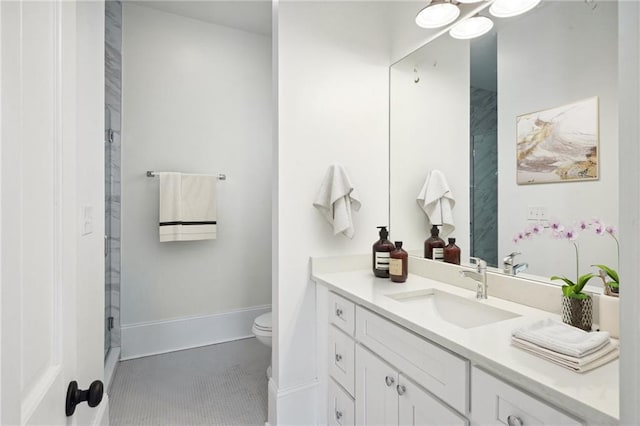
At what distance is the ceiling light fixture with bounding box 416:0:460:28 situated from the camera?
156 centimetres

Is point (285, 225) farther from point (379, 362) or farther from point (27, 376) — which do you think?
point (27, 376)

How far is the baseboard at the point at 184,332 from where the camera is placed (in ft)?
8.36

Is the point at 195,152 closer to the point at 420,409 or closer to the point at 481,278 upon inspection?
the point at 481,278

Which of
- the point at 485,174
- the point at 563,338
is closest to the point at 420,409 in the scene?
the point at 563,338

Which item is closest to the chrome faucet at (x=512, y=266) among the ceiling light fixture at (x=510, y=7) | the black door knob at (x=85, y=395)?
the ceiling light fixture at (x=510, y=7)

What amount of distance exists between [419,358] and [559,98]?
1.08m

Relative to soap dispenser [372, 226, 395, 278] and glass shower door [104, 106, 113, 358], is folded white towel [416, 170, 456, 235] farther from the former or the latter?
glass shower door [104, 106, 113, 358]

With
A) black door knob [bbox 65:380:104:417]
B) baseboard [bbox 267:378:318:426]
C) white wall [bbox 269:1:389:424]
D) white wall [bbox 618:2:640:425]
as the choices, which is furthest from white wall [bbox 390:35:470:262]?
black door knob [bbox 65:380:104:417]

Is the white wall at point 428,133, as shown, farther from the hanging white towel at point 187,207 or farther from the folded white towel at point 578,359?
the hanging white towel at point 187,207

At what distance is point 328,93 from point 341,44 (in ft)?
0.99

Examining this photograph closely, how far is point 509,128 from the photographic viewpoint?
139cm

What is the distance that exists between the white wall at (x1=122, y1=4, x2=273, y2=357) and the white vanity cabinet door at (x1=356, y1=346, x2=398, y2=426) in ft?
5.97

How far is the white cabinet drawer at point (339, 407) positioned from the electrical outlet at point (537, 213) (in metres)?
1.08

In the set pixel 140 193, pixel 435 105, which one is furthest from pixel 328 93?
pixel 140 193
